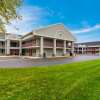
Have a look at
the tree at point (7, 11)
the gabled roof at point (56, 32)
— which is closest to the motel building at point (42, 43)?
the gabled roof at point (56, 32)

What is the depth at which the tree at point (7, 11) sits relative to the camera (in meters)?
12.4

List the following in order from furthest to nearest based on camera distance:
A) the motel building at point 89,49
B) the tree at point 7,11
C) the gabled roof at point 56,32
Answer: the motel building at point 89,49 → the gabled roof at point 56,32 → the tree at point 7,11

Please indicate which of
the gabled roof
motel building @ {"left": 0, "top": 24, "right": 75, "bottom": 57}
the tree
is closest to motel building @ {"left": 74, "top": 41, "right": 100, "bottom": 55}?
the gabled roof

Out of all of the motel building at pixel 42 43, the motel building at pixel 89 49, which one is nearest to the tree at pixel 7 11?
the motel building at pixel 42 43

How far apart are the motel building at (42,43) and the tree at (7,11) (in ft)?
102

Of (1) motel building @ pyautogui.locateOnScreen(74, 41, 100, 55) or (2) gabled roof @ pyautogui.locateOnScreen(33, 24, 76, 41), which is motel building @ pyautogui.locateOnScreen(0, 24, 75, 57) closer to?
(2) gabled roof @ pyautogui.locateOnScreen(33, 24, 76, 41)

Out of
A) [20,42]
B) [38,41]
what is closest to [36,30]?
[38,41]

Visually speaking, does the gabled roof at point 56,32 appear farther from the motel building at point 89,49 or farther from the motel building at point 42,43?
the motel building at point 89,49

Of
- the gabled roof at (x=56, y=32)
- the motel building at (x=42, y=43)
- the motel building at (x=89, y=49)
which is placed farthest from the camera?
the motel building at (x=89, y=49)

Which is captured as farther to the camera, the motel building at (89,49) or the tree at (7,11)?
the motel building at (89,49)

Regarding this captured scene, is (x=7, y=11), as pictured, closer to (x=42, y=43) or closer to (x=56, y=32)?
(x=42, y=43)

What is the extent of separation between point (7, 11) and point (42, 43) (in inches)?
1336

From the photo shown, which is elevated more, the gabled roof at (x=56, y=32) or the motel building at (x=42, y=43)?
the gabled roof at (x=56, y=32)

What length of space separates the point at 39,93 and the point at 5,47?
55941 millimetres
